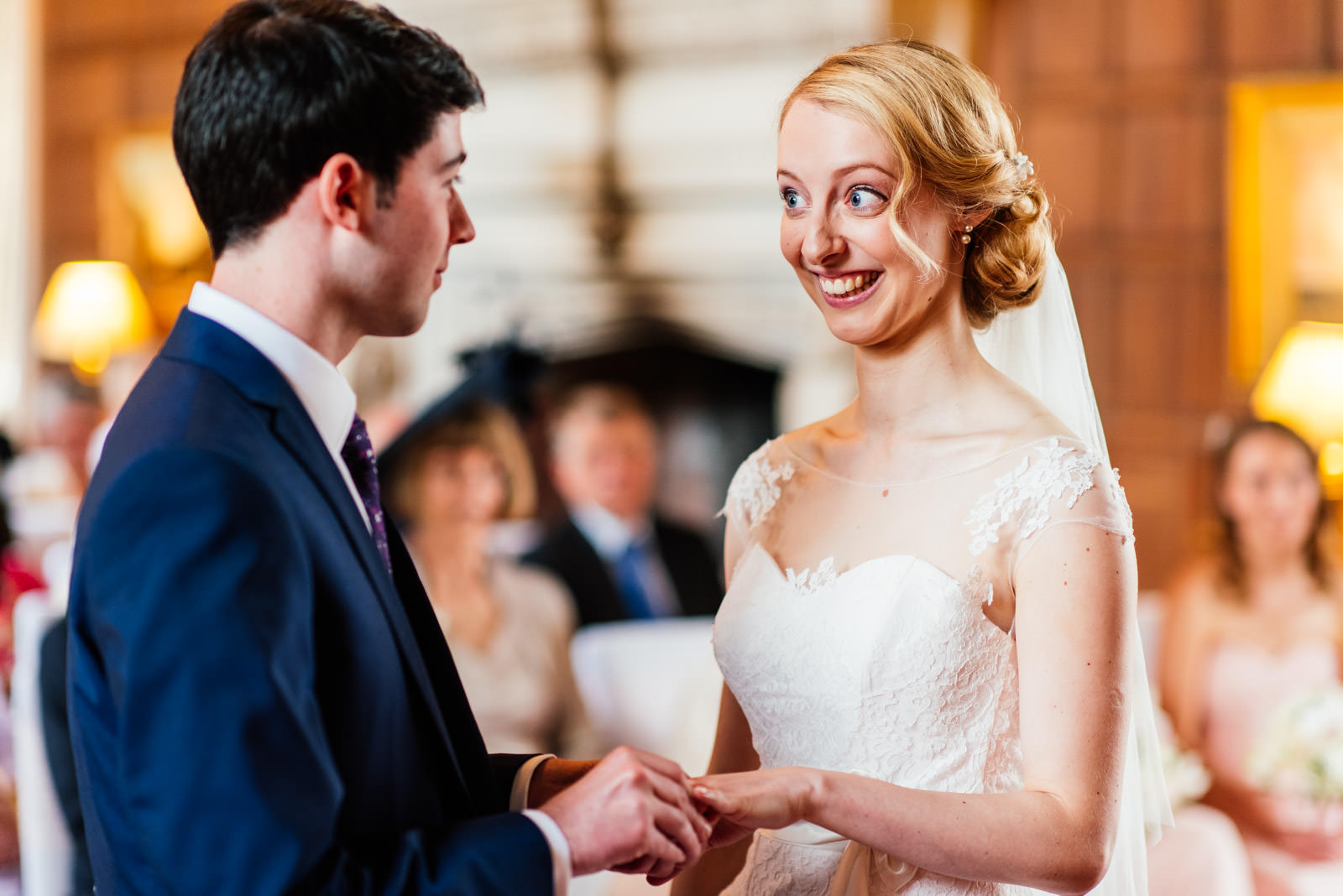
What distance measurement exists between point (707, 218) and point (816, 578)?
4.72m

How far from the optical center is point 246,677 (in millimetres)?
967

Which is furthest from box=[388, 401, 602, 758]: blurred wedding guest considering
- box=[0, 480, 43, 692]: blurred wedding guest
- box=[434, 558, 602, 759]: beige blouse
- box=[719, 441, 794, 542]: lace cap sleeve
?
box=[719, 441, 794, 542]: lace cap sleeve

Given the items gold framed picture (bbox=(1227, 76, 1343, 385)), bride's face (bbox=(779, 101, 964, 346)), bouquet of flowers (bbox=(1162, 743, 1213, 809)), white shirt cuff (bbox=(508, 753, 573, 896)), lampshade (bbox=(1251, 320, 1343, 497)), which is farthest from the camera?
gold framed picture (bbox=(1227, 76, 1343, 385))

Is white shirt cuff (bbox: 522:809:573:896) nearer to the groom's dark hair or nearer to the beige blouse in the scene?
the groom's dark hair

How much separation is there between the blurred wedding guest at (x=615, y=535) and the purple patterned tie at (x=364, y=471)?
13.5 feet

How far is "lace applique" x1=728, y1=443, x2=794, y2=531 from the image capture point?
5.90ft

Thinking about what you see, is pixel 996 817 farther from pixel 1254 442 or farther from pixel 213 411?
pixel 1254 442

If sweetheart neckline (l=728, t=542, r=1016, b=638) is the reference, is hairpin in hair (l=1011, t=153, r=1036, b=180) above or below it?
above

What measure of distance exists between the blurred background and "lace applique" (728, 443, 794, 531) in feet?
9.08

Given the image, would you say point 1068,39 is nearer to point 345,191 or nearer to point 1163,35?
point 1163,35

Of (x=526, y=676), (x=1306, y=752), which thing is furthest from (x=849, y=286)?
(x=526, y=676)

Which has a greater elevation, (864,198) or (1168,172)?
(1168,172)

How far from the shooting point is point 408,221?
1210 mm

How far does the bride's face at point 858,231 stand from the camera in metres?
1.52
